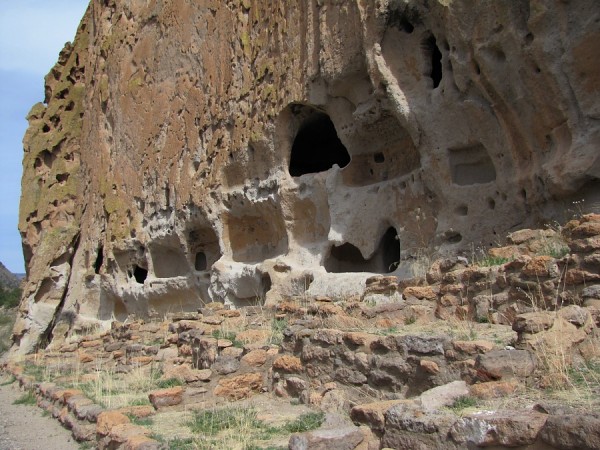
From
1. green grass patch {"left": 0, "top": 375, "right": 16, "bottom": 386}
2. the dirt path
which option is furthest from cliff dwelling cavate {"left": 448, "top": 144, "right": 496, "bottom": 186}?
green grass patch {"left": 0, "top": 375, "right": 16, "bottom": 386}

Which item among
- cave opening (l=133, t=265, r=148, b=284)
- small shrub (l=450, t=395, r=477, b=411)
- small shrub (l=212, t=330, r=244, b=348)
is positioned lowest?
small shrub (l=450, t=395, r=477, b=411)

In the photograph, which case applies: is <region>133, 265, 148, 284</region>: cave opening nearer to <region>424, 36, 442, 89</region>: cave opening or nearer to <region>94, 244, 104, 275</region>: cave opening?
<region>94, 244, 104, 275</region>: cave opening

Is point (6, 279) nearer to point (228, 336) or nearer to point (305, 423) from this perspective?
point (228, 336)

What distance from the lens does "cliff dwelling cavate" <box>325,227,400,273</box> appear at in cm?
1192

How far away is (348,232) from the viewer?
11328 millimetres

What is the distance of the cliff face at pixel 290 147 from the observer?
8109 mm

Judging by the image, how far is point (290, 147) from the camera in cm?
1293

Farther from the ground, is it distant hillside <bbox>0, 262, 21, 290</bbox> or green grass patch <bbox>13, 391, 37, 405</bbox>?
distant hillside <bbox>0, 262, 21, 290</bbox>

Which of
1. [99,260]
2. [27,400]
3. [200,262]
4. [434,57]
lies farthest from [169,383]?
[99,260]

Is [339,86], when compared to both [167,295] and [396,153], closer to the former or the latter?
[396,153]

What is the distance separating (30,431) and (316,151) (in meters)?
10.5

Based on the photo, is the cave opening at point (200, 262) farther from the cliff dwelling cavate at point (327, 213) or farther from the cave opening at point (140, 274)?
the cave opening at point (140, 274)

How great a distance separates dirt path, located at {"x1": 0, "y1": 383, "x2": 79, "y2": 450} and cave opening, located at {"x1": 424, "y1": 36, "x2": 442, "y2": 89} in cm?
743

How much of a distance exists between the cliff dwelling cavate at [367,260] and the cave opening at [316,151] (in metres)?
3.10
